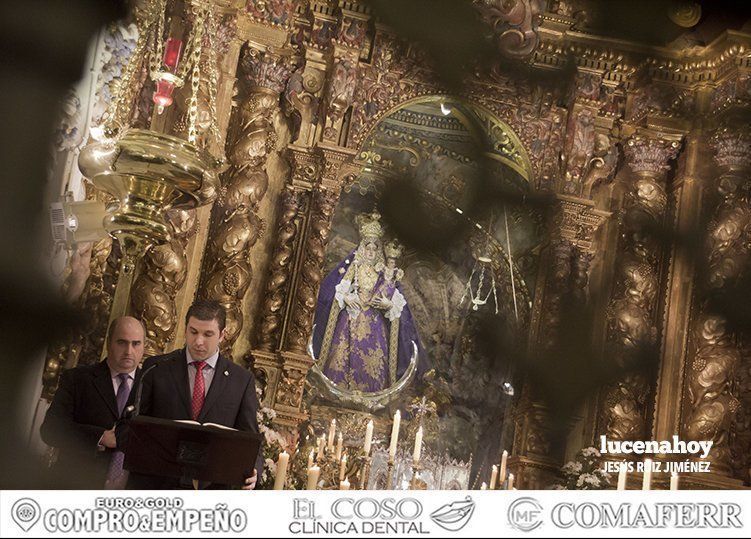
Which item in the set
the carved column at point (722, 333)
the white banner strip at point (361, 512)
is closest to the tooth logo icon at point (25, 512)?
the white banner strip at point (361, 512)

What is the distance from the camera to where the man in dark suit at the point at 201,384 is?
4.89 m

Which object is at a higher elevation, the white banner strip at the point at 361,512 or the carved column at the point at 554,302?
the carved column at the point at 554,302

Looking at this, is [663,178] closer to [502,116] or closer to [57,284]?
[502,116]

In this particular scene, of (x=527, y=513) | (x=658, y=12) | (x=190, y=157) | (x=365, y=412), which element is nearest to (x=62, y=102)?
(x=190, y=157)

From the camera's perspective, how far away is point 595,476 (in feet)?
29.7

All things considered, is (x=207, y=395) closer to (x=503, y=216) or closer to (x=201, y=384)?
(x=201, y=384)

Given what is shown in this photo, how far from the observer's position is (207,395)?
4953mm

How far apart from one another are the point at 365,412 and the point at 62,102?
17.2 feet

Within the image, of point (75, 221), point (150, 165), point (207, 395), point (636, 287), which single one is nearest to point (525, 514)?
point (207, 395)

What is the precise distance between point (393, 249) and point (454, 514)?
245 inches

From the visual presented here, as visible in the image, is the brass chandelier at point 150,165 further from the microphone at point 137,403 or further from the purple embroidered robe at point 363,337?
the purple embroidered robe at point 363,337

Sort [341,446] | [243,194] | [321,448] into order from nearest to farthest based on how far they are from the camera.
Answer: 1. [321,448]
2. [243,194]
3. [341,446]

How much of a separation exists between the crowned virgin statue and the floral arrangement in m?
1.86

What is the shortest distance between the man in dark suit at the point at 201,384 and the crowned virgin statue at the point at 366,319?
5352 mm
